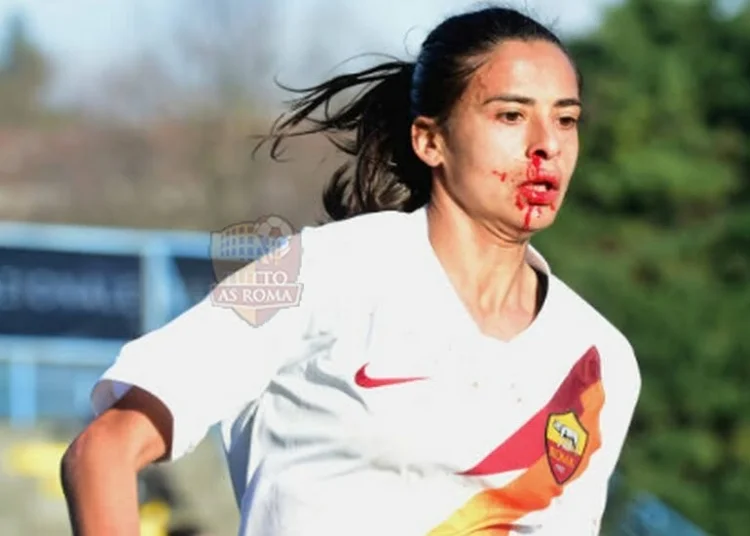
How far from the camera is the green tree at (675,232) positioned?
23984mm

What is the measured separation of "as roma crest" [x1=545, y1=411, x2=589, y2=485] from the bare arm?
0.65 m

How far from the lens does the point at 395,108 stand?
3.73 metres

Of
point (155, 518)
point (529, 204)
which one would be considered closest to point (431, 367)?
point (529, 204)

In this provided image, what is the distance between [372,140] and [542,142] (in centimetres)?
55

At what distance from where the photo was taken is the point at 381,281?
3.23 metres

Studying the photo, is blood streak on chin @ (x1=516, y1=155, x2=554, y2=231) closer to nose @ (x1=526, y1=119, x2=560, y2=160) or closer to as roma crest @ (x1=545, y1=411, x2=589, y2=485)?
nose @ (x1=526, y1=119, x2=560, y2=160)

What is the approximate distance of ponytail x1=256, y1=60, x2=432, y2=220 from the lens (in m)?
3.61

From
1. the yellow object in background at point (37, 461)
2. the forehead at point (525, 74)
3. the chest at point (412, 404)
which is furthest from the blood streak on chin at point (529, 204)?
the yellow object in background at point (37, 461)

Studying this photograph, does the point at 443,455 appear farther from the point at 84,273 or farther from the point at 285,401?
the point at 84,273

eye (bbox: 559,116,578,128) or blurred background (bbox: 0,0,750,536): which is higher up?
eye (bbox: 559,116,578,128)

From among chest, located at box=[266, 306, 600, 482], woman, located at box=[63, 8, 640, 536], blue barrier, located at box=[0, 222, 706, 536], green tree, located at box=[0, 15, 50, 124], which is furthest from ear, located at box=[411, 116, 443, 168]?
green tree, located at box=[0, 15, 50, 124]

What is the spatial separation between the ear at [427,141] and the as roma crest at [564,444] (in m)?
0.48

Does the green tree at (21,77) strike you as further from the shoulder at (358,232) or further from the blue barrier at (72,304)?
the shoulder at (358,232)

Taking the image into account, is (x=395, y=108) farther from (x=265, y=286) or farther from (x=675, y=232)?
(x=675, y=232)
